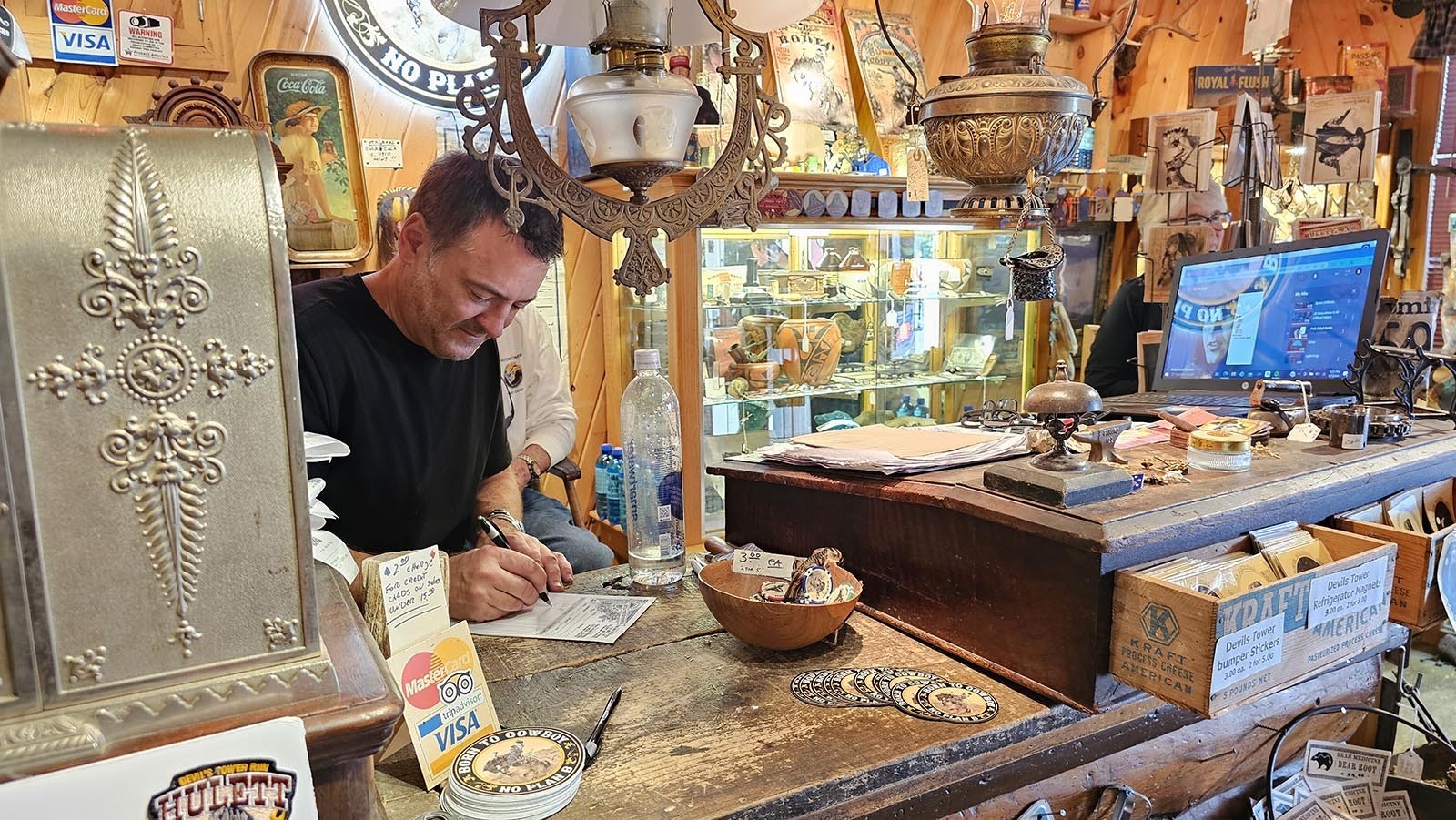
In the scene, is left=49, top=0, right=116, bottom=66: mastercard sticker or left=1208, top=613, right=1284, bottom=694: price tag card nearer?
left=1208, top=613, right=1284, bottom=694: price tag card

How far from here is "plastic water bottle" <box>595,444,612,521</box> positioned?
3758 millimetres

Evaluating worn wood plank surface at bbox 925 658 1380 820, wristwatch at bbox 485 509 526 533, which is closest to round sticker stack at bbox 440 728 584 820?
worn wood plank surface at bbox 925 658 1380 820

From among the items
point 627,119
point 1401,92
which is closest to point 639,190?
point 627,119

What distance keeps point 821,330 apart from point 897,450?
248 centimetres

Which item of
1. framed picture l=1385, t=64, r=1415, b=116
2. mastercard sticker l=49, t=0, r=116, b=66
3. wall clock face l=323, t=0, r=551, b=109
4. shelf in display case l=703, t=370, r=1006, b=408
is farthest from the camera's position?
framed picture l=1385, t=64, r=1415, b=116

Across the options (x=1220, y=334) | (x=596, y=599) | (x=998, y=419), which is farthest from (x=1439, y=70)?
(x=596, y=599)

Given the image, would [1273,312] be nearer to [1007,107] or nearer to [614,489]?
[1007,107]

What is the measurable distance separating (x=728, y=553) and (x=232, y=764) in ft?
3.11

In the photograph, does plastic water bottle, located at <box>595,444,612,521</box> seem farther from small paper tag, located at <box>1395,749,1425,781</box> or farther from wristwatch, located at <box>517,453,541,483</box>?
small paper tag, located at <box>1395,749,1425,781</box>

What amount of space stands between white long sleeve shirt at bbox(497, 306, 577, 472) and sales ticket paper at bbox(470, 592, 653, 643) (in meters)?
1.43

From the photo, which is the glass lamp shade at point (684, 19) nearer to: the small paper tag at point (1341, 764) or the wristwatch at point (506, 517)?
the wristwatch at point (506, 517)

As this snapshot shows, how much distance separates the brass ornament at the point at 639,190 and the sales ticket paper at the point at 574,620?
0.52m

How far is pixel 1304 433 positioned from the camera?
5.48 feet

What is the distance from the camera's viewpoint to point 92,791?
24.9 inches
